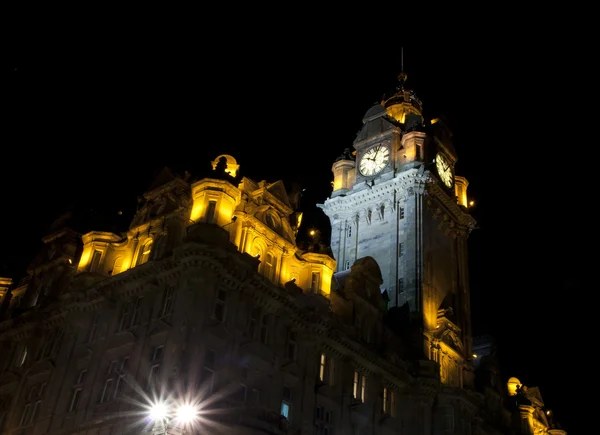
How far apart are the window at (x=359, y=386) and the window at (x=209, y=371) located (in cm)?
1544

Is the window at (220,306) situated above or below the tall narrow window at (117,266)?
below

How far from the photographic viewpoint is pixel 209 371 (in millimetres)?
46250

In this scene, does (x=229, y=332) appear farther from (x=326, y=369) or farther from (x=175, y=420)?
(x=326, y=369)

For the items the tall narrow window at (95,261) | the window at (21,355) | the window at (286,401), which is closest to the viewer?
the window at (286,401)

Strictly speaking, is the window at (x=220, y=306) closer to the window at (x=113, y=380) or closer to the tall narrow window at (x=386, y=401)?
the window at (x=113, y=380)

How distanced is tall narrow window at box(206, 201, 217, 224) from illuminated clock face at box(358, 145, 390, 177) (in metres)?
34.7

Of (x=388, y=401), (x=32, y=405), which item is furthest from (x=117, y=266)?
(x=388, y=401)

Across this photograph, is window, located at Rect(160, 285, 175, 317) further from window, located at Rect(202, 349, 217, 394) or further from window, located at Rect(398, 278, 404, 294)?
window, located at Rect(398, 278, 404, 294)

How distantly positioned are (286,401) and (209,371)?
779cm

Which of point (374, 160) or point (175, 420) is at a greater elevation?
point (374, 160)

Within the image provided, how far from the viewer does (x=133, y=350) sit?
48.9 meters

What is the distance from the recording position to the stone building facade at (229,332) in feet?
155

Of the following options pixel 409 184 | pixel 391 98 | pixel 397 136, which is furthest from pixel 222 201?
pixel 391 98

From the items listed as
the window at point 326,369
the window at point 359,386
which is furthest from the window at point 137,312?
the window at point 359,386
